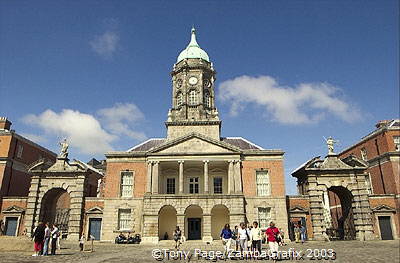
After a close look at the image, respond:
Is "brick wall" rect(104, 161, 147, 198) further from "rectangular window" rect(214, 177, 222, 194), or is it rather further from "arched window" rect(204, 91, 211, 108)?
"arched window" rect(204, 91, 211, 108)

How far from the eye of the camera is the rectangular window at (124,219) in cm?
3272

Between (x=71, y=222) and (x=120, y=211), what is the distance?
5.14 m

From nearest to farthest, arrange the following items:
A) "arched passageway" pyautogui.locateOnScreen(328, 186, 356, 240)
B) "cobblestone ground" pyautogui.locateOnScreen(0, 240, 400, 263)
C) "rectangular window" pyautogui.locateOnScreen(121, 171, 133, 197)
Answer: "cobblestone ground" pyautogui.locateOnScreen(0, 240, 400, 263)
"arched passageway" pyautogui.locateOnScreen(328, 186, 356, 240)
"rectangular window" pyautogui.locateOnScreen(121, 171, 133, 197)

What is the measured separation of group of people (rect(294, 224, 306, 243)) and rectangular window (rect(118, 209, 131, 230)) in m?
17.3

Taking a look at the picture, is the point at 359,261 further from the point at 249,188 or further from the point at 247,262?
the point at 249,188

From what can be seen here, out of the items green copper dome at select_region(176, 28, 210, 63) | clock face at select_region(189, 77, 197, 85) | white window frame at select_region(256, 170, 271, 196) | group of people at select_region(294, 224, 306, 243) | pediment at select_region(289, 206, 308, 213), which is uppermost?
green copper dome at select_region(176, 28, 210, 63)

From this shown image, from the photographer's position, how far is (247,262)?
13.9 meters

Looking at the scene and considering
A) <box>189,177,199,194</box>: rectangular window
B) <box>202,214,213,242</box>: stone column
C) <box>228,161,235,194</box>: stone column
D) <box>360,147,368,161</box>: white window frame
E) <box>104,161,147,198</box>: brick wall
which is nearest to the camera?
<box>202,214,213,242</box>: stone column

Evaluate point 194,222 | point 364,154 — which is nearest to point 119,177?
point 194,222

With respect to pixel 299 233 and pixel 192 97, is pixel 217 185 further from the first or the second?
pixel 192 97

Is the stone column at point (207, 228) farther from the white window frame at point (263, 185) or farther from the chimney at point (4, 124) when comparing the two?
the chimney at point (4, 124)

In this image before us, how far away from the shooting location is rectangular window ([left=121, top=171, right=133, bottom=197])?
3394cm

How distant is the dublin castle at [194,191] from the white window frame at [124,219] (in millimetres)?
103

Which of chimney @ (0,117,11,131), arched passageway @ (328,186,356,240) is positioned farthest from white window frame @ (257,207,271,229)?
chimney @ (0,117,11,131)
